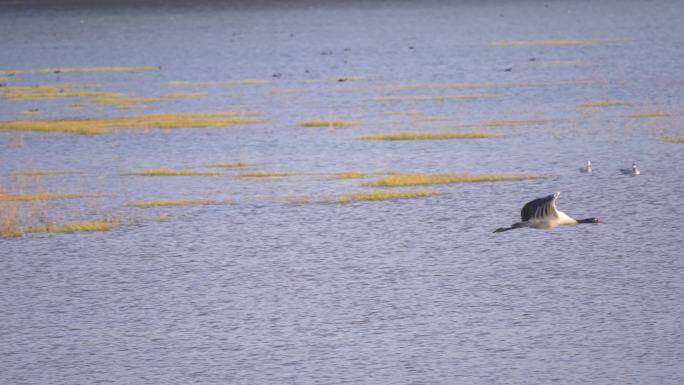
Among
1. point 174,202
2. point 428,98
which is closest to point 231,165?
point 174,202

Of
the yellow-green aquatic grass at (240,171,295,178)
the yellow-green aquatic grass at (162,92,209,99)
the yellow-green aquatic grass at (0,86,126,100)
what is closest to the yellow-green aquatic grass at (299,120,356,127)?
the yellow-green aquatic grass at (240,171,295,178)

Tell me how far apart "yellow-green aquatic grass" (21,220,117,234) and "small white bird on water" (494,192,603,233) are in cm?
688

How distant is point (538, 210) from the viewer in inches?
757

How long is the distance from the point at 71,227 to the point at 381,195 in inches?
226

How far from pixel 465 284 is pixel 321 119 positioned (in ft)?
73.3

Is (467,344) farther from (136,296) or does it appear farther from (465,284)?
(136,296)

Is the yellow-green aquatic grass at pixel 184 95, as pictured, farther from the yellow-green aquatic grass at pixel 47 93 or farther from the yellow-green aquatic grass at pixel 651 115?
the yellow-green aquatic grass at pixel 651 115

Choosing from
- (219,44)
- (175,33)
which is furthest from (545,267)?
(175,33)

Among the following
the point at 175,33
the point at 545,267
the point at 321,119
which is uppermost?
the point at 545,267

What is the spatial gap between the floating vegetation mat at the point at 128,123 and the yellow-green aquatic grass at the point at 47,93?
10.2 metres

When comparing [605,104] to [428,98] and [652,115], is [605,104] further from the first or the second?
[428,98]

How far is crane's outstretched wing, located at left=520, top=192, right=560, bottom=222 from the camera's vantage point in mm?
18781

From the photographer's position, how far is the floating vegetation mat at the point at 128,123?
38156mm

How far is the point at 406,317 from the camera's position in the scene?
16469 mm
